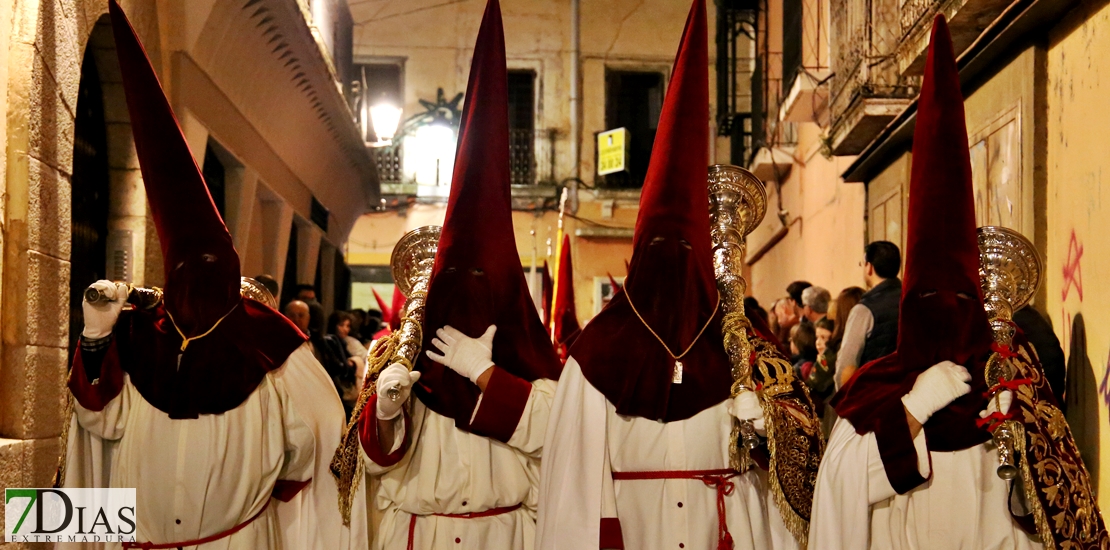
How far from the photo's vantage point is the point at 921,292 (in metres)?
3.67

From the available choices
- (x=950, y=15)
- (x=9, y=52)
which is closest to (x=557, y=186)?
(x=950, y=15)

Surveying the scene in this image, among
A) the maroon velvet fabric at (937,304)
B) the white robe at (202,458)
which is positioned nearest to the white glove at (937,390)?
the maroon velvet fabric at (937,304)

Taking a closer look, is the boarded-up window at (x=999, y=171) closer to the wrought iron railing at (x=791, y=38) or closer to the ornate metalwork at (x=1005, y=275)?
the ornate metalwork at (x=1005, y=275)

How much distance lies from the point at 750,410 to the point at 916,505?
0.62 m

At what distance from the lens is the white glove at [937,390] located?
3.59 metres

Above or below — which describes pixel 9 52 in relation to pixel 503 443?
above

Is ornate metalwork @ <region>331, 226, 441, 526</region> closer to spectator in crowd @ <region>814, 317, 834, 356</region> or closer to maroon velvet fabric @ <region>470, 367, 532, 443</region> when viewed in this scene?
maroon velvet fabric @ <region>470, 367, 532, 443</region>

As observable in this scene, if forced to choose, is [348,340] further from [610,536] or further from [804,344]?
[610,536]

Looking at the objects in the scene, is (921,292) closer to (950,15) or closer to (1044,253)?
(1044,253)

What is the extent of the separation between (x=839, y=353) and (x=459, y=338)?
2.85 metres

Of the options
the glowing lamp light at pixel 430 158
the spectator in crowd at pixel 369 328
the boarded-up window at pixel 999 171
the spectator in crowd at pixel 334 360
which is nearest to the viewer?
the boarded-up window at pixel 999 171

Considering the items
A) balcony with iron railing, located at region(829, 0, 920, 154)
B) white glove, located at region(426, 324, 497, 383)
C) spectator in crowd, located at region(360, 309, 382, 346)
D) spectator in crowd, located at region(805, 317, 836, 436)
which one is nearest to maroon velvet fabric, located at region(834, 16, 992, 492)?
white glove, located at region(426, 324, 497, 383)

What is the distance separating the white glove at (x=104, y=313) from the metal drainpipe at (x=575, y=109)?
17.6m

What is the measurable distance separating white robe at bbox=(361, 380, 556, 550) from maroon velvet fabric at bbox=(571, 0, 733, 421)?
38 cm
